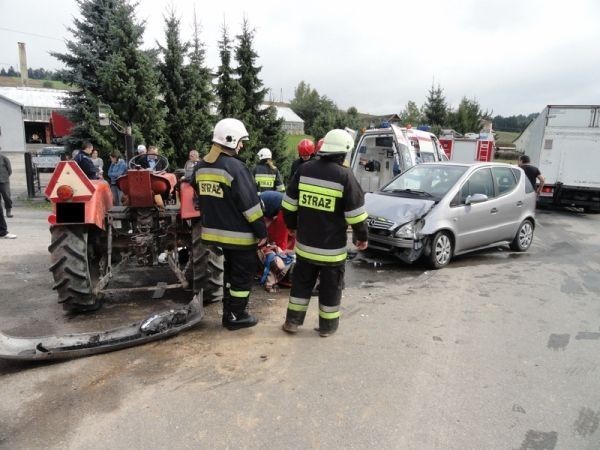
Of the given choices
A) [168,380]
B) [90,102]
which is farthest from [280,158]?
[168,380]

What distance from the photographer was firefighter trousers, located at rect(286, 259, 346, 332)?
4102mm

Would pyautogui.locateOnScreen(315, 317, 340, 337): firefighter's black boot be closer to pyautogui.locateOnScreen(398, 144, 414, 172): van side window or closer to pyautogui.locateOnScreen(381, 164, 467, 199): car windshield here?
pyautogui.locateOnScreen(381, 164, 467, 199): car windshield

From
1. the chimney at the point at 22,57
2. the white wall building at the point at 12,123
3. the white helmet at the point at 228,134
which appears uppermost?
the chimney at the point at 22,57

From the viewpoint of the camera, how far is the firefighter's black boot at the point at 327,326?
13.7ft

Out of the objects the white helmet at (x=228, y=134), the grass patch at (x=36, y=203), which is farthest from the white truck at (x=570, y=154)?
the grass patch at (x=36, y=203)

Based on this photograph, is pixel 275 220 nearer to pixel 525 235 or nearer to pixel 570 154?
pixel 525 235

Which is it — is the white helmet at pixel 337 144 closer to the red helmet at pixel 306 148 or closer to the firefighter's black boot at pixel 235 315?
the firefighter's black boot at pixel 235 315

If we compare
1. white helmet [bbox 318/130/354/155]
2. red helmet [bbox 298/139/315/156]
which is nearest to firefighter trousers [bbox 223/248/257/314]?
white helmet [bbox 318/130/354/155]

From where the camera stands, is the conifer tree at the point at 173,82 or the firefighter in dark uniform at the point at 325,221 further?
the conifer tree at the point at 173,82

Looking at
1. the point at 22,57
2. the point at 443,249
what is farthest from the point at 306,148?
the point at 22,57

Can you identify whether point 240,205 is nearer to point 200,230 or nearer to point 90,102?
point 200,230

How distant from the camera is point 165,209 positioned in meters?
4.84

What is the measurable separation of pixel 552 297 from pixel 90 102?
42.2ft

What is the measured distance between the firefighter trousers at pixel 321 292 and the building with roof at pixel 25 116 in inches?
1678
